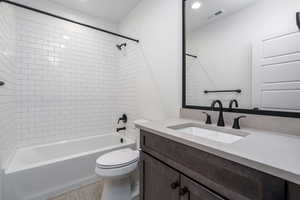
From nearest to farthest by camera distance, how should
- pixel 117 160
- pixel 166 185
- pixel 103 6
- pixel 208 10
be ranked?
1. pixel 166 185
2. pixel 208 10
3. pixel 117 160
4. pixel 103 6

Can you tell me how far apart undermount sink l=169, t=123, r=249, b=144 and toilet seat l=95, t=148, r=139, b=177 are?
642 mm

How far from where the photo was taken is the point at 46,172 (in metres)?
1.46

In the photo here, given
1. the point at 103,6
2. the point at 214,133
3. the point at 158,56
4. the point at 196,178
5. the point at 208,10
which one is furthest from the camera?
the point at 103,6

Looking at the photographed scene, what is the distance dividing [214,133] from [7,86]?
2.16m

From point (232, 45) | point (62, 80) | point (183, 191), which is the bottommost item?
point (183, 191)

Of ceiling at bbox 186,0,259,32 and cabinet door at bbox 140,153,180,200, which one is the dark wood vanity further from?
ceiling at bbox 186,0,259,32

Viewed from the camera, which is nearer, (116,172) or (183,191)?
(183,191)

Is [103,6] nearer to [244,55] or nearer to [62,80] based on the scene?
[62,80]

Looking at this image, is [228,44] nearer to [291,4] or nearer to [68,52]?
[291,4]

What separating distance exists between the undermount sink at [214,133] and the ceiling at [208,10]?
36.2 inches

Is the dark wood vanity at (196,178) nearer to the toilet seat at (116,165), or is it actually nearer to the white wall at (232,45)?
the toilet seat at (116,165)

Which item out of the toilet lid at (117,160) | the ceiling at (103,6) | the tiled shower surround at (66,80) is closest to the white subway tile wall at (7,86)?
the tiled shower surround at (66,80)

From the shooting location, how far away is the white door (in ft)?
2.63

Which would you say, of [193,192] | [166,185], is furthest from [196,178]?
[166,185]
